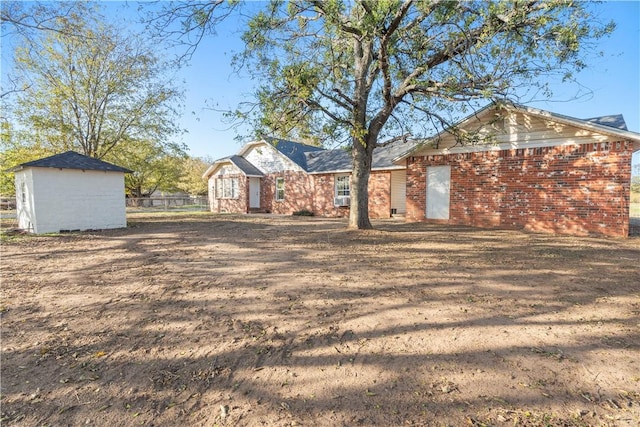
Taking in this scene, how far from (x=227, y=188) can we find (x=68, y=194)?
10857 millimetres

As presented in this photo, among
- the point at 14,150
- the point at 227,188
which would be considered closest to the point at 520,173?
the point at 227,188

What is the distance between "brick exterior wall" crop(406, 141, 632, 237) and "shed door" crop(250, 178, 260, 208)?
11.9 m

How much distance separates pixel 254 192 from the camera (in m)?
21.3

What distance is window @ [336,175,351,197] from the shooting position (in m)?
17.6

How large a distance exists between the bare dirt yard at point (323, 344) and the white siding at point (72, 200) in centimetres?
683

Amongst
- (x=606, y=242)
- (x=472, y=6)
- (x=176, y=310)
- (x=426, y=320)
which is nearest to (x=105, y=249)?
(x=176, y=310)

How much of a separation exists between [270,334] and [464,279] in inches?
129

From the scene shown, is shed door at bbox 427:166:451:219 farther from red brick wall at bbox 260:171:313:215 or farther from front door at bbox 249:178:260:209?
front door at bbox 249:178:260:209

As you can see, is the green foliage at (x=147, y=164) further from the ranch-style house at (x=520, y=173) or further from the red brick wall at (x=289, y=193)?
the ranch-style house at (x=520, y=173)

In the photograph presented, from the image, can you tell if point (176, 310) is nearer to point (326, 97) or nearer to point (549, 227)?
point (326, 97)

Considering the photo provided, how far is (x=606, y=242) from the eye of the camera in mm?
8445

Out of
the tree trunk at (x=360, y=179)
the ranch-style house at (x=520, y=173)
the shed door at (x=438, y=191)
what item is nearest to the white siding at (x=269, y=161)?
the ranch-style house at (x=520, y=173)

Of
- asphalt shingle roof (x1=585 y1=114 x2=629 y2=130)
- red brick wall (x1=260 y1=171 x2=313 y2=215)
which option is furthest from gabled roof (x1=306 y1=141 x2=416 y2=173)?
asphalt shingle roof (x1=585 y1=114 x2=629 y2=130)

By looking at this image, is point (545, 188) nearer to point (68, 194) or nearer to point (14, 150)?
point (68, 194)
